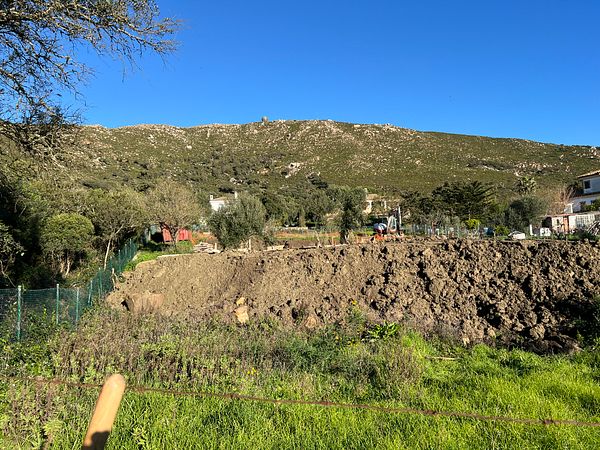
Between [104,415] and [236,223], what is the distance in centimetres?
2320

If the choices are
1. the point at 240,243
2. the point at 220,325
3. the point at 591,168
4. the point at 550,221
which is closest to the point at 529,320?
the point at 220,325

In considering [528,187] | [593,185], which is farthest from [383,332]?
[528,187]

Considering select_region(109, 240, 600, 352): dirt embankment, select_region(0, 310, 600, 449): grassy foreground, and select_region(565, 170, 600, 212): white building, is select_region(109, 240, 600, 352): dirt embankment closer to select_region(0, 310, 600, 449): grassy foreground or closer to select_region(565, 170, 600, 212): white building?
select_region(0, 310, 600, 449): grassy foreground

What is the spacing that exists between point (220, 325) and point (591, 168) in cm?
7637

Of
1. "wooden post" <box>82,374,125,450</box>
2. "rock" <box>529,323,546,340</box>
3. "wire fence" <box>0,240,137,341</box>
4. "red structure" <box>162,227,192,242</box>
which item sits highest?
"red structure" <box>162,227,192,242</box>

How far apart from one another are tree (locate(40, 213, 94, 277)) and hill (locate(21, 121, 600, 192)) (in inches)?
1382

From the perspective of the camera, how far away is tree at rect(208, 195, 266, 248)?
25281 mm

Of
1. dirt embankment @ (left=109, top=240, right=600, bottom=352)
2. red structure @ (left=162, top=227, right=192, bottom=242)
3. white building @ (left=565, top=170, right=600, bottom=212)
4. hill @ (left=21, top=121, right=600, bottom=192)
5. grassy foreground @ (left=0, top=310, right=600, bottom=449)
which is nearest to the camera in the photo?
grassy foreground @ (left=0, top=310, right=600, bottom=449)

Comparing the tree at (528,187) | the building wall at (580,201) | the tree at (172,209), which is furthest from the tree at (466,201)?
the tree at (172,209)

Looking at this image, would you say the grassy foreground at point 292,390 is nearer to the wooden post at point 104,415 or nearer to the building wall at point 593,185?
the wooden post at point 104,415

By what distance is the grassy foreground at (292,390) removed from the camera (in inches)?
159

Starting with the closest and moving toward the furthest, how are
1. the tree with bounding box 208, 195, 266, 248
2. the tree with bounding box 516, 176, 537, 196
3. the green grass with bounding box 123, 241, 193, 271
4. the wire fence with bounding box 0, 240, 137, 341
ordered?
the wire fence with bounding box 0, 240, 137, 341, the tree with bounding box 208, 195, 266, 248, the green grass with bounding box 123, 241, 193, 271, the tree with bounding box 516, 176, 537, 196

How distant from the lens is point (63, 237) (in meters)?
16.9

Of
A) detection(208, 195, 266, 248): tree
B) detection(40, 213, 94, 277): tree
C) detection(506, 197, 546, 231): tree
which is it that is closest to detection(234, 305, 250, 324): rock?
detection(40, 213, 94, 277): tree
